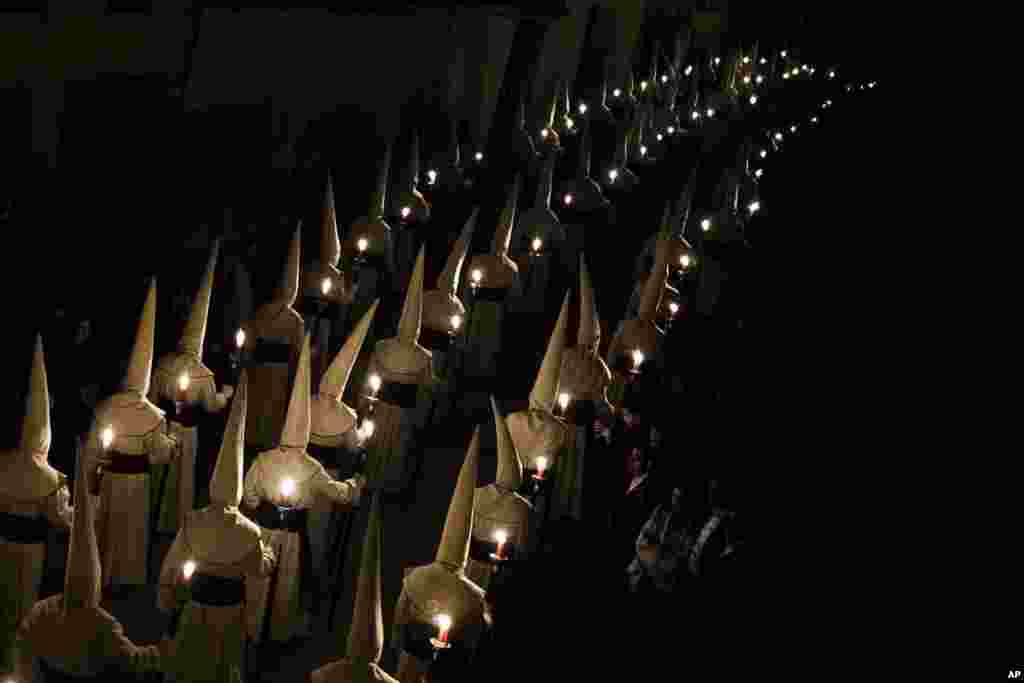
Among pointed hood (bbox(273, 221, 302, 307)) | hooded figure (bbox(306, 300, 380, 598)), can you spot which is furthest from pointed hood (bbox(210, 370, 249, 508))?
pointed hood (bbox(273, 221, 302, 307))

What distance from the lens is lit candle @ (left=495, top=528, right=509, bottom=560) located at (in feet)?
14.5

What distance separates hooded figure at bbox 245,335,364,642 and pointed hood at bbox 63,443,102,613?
2.71ft

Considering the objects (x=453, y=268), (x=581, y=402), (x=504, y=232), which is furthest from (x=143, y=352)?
(x=504, y=232)

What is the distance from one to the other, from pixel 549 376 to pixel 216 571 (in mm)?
1897

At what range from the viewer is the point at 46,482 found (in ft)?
12.5

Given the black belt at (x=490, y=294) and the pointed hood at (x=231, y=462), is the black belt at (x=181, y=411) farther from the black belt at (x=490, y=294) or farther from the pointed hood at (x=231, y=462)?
the black belt at (x=490, y=294)

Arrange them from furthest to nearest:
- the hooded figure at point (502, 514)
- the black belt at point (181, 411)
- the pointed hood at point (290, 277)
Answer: the pointed hood at point (290, 277), the black belt at point (181, 411), the hooded figure at point (502, 514)

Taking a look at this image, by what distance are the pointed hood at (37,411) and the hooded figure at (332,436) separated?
1.07 metres

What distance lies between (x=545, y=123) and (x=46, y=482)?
8418 millimetres

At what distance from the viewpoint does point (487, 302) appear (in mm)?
6746

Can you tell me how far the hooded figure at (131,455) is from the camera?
417cm

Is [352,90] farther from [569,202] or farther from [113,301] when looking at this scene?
[113,301]

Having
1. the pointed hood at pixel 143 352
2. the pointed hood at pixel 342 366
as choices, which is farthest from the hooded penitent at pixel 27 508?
the pointed hood at pixel 342 366

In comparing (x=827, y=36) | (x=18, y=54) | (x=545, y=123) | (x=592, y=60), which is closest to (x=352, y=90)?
(x=545, y=123)
